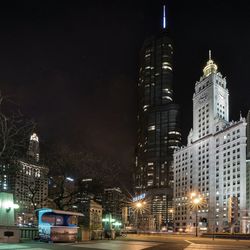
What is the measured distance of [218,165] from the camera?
7067 inches

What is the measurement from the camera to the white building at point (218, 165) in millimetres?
162250

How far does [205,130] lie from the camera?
640 ft

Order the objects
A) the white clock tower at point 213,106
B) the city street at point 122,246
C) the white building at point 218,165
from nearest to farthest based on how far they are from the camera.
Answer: the city street at point 122,246 → the white building at point 218,165 → the white clock tower at point 213,106

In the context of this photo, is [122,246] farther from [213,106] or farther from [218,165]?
[213,106]

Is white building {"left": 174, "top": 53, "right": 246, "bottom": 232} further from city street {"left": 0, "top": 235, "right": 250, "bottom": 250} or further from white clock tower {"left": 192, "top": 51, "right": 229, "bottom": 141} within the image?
city street {"left": 0, "top": 235, "right": 250, "bottom": 250}

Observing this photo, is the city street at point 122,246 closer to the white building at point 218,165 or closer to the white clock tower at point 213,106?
the white building at point 218,165

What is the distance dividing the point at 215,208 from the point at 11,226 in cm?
15620

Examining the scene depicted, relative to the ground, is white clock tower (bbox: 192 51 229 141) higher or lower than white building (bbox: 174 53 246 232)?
higher

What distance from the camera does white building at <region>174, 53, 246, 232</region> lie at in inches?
6388

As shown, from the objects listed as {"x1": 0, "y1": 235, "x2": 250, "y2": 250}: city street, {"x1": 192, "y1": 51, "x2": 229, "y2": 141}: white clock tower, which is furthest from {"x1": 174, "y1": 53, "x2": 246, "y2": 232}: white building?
{"x1": 0, "y1": 235, "x2": 250, "y2": 250}: city street

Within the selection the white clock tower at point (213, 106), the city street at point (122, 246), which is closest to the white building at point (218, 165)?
the white clock tower at point (213, 106)

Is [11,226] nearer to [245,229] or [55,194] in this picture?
[55,194]

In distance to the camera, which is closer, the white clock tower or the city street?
the city street

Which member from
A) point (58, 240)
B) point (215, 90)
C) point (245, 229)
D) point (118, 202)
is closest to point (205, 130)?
point (215, 90)
